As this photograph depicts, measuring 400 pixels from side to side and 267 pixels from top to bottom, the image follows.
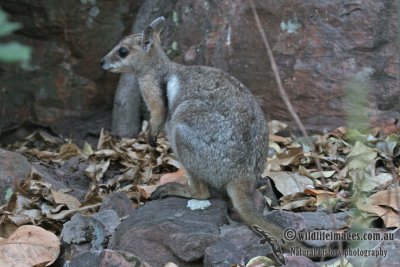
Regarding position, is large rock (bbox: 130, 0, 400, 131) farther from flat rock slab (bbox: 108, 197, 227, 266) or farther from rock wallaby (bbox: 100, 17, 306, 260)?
flat rock slab (bbox: 108, 197, 227, 266)

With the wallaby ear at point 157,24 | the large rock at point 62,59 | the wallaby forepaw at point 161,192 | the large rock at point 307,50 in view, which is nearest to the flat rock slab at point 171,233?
the wallaby forepaw at point 161,192

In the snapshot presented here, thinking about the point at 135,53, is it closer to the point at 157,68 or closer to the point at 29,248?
the point at 157,68

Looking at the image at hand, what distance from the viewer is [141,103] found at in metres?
9.27

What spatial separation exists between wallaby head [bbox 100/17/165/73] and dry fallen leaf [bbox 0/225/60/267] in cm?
206

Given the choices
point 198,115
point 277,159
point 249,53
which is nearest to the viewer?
point 198,115

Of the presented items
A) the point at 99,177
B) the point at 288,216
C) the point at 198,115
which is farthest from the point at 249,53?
the point at 288,216

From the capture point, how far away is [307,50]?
793 cm

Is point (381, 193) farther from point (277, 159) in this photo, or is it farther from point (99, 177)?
point (99, 177)

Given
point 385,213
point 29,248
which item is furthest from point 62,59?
point 385,213

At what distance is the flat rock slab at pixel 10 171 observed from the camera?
6.71 m

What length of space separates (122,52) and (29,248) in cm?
237

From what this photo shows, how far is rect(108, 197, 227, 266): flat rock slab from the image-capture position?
4.84m

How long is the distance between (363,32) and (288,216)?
336 cm

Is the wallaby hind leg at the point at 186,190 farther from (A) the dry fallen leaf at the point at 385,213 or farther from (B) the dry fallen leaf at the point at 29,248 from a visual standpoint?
(A) the dry fallen leaf at the point at 385,213
